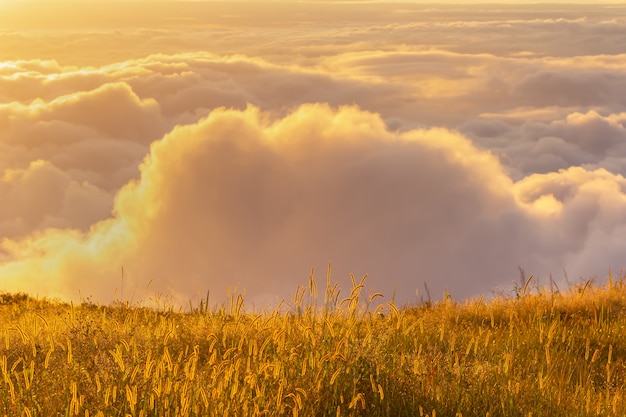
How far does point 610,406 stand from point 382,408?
6.97 ft

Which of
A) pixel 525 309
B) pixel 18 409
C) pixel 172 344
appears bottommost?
pixel 18 409

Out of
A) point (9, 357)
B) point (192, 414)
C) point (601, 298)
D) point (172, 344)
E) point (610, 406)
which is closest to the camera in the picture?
point (192, 414)

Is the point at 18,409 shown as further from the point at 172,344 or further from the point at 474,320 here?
the point at 474,320

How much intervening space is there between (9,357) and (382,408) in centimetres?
495

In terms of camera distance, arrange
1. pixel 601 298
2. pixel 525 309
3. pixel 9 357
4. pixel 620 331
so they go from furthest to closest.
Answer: pixel 601 298
pixel 525 309
pixel 620 331
pixel 9 357

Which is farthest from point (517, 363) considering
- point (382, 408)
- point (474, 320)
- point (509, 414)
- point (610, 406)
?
point (474, 320)

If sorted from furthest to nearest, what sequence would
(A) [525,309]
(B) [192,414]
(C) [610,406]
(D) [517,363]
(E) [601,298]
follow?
1. (E) [601,298]
2. (A) [525,309]
3. (D) [517,363]
4. (C) [610,406]
5. (B) [192,414]

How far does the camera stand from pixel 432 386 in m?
6.20

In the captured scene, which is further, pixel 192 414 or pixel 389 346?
pixel 389 346

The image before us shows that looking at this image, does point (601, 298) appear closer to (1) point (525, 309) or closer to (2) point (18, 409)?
(1) point (525, 309)

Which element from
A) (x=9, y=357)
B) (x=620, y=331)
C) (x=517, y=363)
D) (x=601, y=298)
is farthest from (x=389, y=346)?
(x=601, y=298)

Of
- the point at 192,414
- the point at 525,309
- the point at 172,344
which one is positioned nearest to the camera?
the point at 192,414

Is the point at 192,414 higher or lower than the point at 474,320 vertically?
lower

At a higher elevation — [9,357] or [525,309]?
[525,309]
